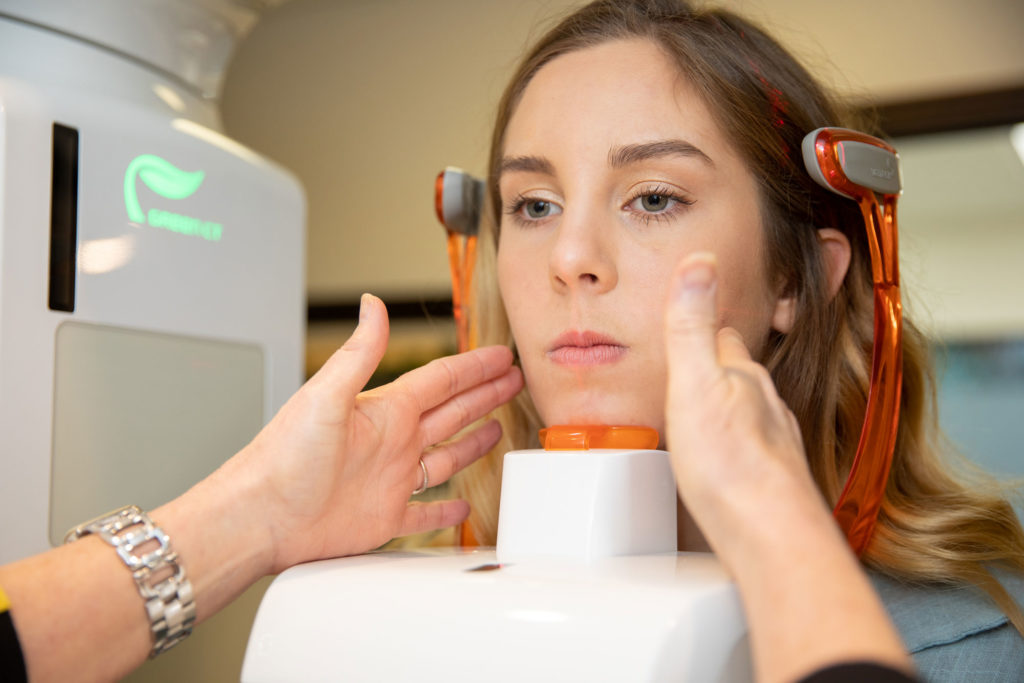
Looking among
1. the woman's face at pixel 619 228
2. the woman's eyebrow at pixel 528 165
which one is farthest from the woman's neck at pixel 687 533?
the woman's eyebrow at pixel 528 165

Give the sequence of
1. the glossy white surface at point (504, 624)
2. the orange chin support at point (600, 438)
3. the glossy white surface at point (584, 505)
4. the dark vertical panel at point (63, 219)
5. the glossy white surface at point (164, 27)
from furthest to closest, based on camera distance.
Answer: the glossy white surface at point (164, 27)
the dark vertical panel at point (63, 219)
the orange chin support at point (600, 438)
the glossy white surface at point (584, 505)
the glossy white surface at point (504, 624)

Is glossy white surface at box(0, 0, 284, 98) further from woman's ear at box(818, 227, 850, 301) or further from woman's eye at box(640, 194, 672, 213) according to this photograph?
woman's ear at box(818, 227, 850, 301)

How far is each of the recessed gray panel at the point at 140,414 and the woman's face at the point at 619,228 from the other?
1.38 feet

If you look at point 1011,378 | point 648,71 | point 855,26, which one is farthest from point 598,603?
point 1011,378

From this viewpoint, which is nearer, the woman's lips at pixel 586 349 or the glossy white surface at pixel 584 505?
the glossy white surface at pixel 584 505

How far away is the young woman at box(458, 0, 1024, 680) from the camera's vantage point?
0.89 meters

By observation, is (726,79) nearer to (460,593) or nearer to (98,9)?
→ (460,593)

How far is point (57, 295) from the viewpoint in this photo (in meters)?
0.98

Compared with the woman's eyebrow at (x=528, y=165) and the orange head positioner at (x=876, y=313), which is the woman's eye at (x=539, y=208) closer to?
the woman's eyebrow at (x=528, y=165)

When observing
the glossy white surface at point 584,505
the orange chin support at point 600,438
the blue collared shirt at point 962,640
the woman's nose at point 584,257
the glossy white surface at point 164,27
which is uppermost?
the glossy white surface at point 164,27

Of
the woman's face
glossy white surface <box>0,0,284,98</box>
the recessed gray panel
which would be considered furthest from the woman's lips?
glossy white surface <box>0,0,284,98</box>

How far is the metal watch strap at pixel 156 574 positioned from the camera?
759mm

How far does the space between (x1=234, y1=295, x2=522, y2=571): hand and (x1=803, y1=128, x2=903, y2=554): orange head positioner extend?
0.39m

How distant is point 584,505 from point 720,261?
12.6 inches
